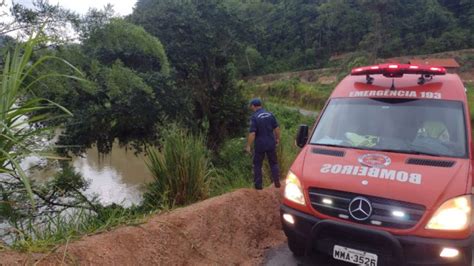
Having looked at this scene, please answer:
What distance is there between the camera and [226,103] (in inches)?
663

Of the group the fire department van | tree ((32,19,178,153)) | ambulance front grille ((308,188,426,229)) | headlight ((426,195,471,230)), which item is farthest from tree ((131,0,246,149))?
headlight ((426,195,471,230))

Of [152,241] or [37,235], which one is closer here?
[37,235]

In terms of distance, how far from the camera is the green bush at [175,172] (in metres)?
5.29

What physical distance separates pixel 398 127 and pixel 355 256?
5.29ft

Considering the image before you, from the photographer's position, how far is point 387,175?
11.6ft

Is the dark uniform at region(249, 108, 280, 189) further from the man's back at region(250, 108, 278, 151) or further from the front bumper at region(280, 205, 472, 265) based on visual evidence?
the front bumper at region(280, 205, 472, 265)

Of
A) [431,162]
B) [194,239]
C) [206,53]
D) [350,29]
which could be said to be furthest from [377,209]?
[350,29]

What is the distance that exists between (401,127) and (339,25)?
69.3 m

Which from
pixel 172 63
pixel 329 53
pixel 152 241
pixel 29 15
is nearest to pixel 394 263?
pixel 152 241

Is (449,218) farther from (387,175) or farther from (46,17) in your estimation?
(46,17)

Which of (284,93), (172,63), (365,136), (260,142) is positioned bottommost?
(284,93)

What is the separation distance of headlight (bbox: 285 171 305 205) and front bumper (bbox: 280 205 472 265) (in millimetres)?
242

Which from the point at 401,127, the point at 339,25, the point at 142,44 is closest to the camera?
the point at 401,127

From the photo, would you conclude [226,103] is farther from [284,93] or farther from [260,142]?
[284,93]
